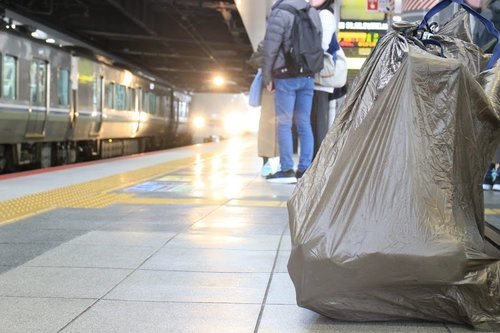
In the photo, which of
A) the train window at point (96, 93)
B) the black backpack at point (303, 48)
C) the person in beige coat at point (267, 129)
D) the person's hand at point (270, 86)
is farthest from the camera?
the train window at point (96, 93)

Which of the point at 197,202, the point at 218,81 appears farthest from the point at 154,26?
the point at 218,81

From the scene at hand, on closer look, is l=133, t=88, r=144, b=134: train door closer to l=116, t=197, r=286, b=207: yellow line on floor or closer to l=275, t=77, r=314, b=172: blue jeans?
l=275, t=77, r=314, b=172: blue jeans

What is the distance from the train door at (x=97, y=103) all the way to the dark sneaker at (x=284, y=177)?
29.5 ft

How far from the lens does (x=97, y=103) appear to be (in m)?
16.1

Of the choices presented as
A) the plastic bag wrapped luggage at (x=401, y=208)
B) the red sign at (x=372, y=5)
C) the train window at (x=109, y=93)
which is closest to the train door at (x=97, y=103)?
the train window at (x=109, y=93)

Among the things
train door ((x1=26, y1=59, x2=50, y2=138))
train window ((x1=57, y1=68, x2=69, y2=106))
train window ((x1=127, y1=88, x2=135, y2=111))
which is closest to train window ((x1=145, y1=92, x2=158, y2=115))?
train window ((x1=127, y1=88, x2=135, y2=111))

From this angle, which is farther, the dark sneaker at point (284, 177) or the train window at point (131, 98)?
the train window at point (131, 98)

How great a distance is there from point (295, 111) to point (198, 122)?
31960 millimetres

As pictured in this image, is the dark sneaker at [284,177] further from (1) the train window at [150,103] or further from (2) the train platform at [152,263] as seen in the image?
(1) the train window at [150,103]

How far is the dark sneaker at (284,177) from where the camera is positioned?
786 centimetres

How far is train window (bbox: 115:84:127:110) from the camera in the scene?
1834 cm

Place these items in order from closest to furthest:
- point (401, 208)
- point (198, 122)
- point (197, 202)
A: 1. point (401, 208)
2. point (197, 202)
3. point (198, 122)

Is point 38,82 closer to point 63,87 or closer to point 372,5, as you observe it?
point 63,87

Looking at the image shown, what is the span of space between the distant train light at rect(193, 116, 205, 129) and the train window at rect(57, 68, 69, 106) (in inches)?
935
